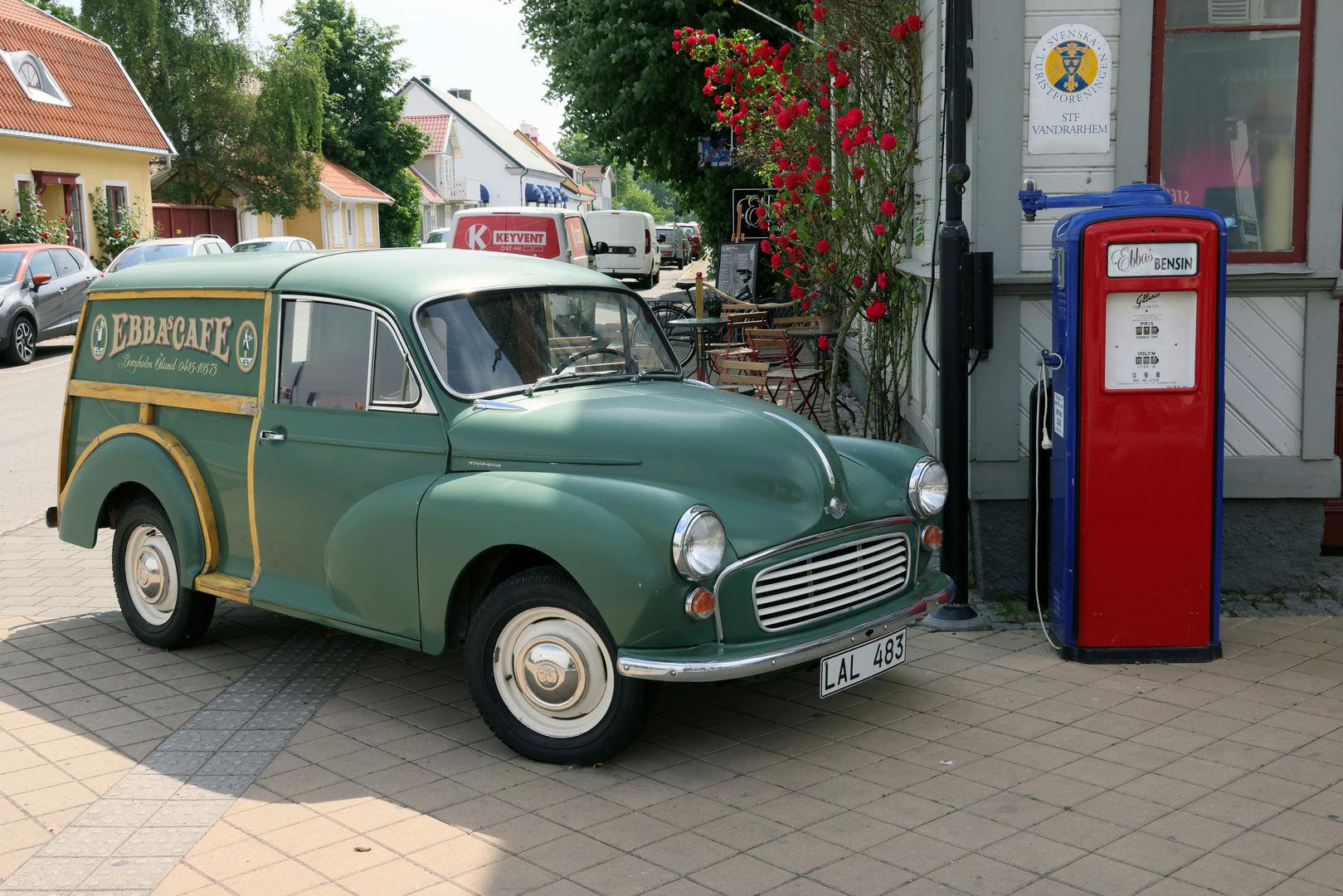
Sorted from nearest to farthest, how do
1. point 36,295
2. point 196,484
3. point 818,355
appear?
point 196,484 → point 818,355 → point 36,295

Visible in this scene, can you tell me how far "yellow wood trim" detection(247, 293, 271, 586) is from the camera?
5.25 meters

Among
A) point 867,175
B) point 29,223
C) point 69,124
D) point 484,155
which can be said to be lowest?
point 867,175

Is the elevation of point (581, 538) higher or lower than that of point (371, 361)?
lower

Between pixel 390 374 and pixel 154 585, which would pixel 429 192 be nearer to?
pixel 154 585

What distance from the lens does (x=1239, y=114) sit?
637 centimetres

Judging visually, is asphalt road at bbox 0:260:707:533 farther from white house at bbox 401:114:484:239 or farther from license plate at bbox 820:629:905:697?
white house at bbox 401:114:484:239

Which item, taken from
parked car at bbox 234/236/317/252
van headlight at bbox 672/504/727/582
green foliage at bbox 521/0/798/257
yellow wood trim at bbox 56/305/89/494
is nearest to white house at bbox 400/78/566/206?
parked car at bbox 234/236/317/252

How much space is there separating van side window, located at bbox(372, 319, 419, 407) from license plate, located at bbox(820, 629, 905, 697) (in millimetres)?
1893

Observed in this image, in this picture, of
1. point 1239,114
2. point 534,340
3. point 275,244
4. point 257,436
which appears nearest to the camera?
point 534,340

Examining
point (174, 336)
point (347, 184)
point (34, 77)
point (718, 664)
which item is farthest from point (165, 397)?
point (347, 184)

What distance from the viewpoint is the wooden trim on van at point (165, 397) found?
17.5 feet

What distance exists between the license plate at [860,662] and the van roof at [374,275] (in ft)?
6.66

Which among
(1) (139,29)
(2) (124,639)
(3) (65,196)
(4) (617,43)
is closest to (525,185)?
(1) (139,29)

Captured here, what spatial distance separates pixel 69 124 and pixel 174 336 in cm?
2820
